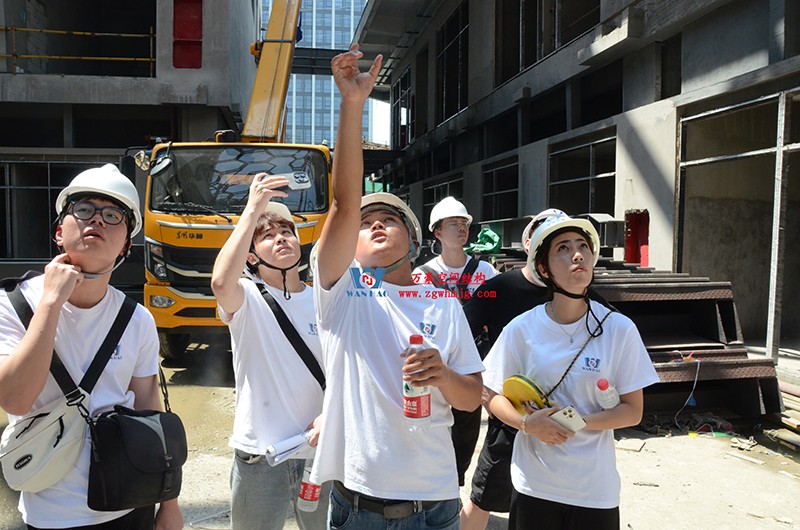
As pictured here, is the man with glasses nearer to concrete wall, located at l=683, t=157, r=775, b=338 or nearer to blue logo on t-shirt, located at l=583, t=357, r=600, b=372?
blue logo on t-shirt, located at l=583, t=357, r=600, b=372

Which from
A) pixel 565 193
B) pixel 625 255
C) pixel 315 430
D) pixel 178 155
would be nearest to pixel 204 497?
pixel 315 430

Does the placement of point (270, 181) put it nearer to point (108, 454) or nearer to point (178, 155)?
point (108, 454)

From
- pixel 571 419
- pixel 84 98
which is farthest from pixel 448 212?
pixel 84 98

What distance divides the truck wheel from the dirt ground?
1541mm

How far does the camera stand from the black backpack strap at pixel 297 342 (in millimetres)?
2605

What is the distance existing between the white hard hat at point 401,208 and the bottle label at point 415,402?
0.51 metres

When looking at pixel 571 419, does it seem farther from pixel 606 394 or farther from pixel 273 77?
pixel 273 77

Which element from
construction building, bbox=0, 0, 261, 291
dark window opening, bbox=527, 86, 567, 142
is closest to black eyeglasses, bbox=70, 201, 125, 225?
construction building, bbox=0, 0, 261, 291

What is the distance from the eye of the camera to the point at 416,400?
1839mm

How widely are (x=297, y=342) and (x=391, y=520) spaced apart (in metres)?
0.97

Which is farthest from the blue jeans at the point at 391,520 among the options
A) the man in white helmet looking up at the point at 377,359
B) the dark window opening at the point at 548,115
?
the dark window opening at the point at 548,115

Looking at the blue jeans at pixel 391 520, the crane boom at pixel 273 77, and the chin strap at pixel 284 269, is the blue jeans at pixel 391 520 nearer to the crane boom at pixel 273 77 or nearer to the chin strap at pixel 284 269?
the chin strap at pixel 284 269

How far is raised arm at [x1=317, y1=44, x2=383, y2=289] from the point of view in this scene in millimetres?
1834

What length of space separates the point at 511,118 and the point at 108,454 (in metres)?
15.4
